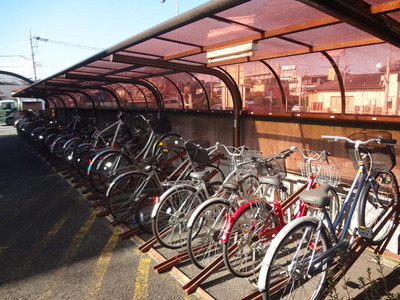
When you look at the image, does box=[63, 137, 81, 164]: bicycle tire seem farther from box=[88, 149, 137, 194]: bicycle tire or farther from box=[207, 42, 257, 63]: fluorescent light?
box=[207, 42, 257, 63]: fluorescent light

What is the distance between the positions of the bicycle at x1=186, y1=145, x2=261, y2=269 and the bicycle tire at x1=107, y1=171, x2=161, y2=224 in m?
0.99

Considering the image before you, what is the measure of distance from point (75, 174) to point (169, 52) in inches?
170

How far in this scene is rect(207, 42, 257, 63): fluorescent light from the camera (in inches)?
130

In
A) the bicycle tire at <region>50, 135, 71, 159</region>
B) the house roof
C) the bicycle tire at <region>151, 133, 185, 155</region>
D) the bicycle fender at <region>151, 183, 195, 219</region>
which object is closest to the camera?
the bicycle fender at <region>151, 183, 195, 219</region>

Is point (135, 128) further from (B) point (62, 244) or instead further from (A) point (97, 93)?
(A) point (97, 93)

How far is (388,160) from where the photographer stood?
109 inches

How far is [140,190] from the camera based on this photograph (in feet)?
13.7

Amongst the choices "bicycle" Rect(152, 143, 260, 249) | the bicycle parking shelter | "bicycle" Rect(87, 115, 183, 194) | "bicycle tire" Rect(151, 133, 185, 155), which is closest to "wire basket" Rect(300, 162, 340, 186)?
"bicycle" Rect(152, 143, 260, 249)

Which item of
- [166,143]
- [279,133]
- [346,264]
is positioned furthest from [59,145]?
[346,264]

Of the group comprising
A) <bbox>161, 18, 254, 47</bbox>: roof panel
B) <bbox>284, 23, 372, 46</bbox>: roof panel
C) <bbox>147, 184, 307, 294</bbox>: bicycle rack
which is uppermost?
<bbox>161, 18, 254, 47</bbox>: roof panel

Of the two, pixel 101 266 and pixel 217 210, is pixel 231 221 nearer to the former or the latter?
pixel 217 210

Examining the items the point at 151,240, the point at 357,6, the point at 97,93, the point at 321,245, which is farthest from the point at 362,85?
the point at 97,93

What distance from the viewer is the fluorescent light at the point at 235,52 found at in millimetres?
3295

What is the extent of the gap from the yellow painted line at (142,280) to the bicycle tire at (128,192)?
0.85m
